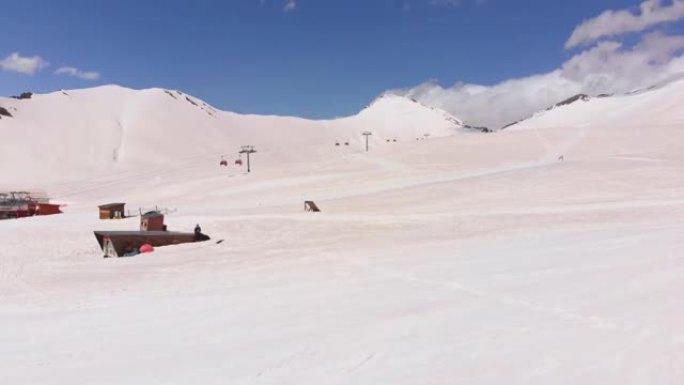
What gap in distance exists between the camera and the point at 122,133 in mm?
129875

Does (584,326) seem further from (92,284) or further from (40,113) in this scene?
(40,113)

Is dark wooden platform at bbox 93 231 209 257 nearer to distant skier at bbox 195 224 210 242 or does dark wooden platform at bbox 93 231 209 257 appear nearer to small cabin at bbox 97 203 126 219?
distant skier at bbox 195 224 210 242

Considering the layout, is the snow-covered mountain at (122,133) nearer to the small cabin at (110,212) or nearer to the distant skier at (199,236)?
the small cabin at (110,212)

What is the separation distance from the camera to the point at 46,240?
84.0ft

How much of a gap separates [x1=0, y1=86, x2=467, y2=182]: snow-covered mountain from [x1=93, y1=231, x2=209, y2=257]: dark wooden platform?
79.9 meters

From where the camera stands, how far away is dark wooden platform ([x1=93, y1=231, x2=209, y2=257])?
72.9ft

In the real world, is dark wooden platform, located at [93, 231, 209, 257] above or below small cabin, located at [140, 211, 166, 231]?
below

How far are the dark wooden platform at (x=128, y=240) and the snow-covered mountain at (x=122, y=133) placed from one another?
79.9 meters

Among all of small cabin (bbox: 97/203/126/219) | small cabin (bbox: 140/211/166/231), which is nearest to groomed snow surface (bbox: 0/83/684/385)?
small cabin (bbox: 140/211/166/231)

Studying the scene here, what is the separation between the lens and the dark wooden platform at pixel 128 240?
22219 mm

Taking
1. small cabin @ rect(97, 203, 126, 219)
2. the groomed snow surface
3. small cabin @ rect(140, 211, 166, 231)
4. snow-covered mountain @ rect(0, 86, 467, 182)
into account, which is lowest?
the groomed snow surface

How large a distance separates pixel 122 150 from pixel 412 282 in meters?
118

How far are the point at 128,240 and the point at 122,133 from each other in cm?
11609

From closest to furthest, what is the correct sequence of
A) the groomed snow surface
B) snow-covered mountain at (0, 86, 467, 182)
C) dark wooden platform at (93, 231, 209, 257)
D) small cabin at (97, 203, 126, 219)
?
1. the groomed snow surface
2. dark wooden platform at (93, 231, 209, 257)
3. small cabin at (97, 203, 126, 219)
4. snow-covered mountain at (0, 86, 467, 182)
